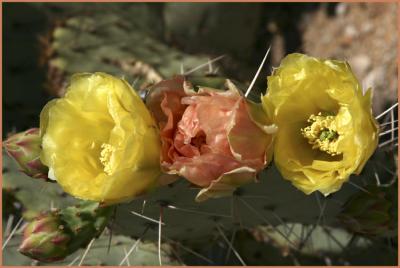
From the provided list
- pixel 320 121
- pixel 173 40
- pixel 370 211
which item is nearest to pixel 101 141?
pixel 320 121

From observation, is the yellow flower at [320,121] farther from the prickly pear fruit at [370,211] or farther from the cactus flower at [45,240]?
the cactus flower at [45,240]

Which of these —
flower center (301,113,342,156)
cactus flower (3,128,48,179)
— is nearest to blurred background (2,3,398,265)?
flower center (301,113,342,156)

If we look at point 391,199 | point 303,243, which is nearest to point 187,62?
point 303,243

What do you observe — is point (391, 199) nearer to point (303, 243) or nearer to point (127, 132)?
point (303, 243)

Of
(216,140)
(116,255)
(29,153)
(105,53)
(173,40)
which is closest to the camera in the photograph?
(216,140)

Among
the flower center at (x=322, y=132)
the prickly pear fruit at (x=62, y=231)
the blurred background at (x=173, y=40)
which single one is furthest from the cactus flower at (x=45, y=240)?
the blurred background at (x=173, y=40)

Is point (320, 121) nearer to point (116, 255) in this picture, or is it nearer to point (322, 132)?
point (322, 132)
